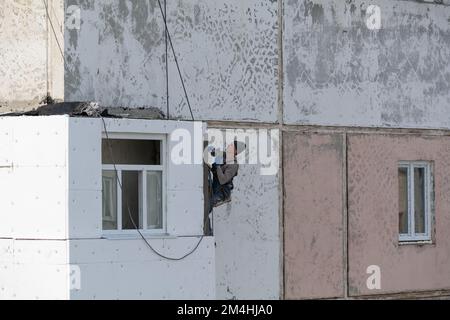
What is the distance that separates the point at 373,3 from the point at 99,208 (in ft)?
18.5

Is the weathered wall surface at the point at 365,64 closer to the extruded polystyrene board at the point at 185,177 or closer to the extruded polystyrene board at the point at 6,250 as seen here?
the extruded polystyrene board at the point at 185,177

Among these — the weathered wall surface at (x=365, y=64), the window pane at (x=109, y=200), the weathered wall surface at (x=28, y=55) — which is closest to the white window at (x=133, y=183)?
the window pane at (x=109, y=200)

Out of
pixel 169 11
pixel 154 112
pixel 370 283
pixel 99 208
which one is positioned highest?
pixel 169 11

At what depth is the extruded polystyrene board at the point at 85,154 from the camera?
12922 mm

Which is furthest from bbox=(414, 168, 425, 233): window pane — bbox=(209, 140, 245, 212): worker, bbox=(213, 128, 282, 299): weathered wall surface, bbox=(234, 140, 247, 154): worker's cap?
bbox=(209, 140, 245, 212): worker

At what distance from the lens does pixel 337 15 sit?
16375mm

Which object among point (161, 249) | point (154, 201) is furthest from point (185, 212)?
point (161, 249)

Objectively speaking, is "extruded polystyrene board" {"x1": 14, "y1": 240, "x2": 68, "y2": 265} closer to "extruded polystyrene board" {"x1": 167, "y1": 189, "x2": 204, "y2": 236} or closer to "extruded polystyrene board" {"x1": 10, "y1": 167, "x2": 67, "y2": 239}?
"extruded polystyrene board" {"x1": 10, "y1": 167, "x2": 67, "y2": 239}

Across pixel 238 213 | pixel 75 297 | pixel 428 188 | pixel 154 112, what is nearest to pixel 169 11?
pixel 154 112

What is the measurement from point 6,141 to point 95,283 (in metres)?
1.81

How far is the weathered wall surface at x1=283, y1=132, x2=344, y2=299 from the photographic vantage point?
15.7 metres

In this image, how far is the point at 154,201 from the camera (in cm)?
1384

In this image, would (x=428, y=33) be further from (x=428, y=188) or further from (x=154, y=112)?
(x=154, y=112)

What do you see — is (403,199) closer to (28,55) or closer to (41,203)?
(28,55)
